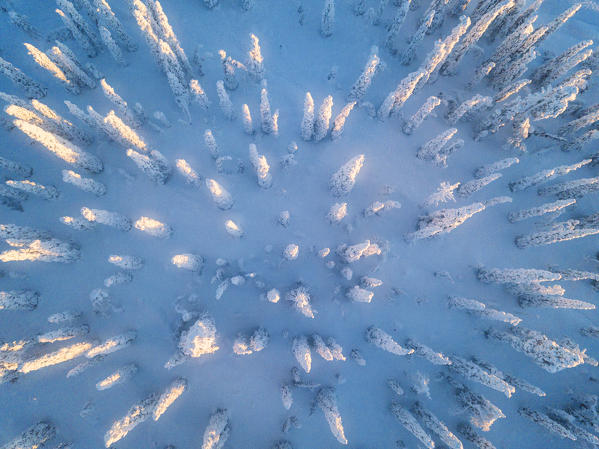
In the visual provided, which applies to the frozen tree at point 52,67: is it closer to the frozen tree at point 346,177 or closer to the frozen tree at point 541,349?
the frozen tree at point 346,177

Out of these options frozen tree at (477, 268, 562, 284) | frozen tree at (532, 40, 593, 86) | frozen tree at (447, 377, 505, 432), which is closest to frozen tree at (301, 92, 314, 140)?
frozen tree at (477, 268, 562, 284)

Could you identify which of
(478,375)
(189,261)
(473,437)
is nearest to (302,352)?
(189,261)

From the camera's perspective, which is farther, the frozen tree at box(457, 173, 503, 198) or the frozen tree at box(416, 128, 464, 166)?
the frozen tree at box(416, 128, 464, 166)

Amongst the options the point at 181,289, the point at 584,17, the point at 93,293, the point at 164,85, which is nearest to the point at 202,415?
the point at 181,289

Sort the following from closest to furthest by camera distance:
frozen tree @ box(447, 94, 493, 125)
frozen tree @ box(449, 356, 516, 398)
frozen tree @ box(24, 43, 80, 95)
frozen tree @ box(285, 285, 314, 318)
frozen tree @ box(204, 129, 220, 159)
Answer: frozen tree @ box(449, 356, 516, 398)
frozen tree @ box(285, 285, 314, 318)
frozen tree @ box(24, 43, 80, 95)
frozen tree @ box(204, 129, 220, 159)
frozen tree @ box(447, 94, 493, 125)

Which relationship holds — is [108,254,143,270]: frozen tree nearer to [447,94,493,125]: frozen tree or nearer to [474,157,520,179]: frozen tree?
[447,94,493,125]: frozen tree

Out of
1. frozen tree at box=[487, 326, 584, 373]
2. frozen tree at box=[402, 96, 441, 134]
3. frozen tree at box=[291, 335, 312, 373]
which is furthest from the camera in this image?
frozen tree at box=[402, 96, 441, 134]

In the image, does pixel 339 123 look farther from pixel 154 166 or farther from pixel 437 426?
pixel 437 426
